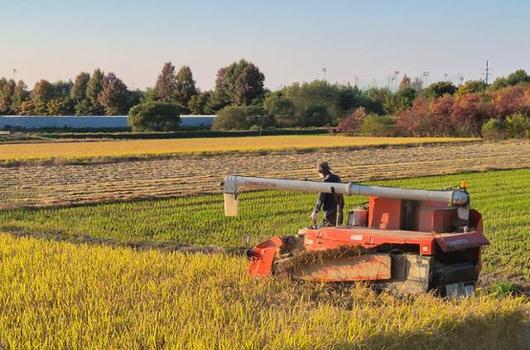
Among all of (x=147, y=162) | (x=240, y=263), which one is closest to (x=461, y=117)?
(x=147, y=162)

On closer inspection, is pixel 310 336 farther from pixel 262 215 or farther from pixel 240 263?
pixel 262 215

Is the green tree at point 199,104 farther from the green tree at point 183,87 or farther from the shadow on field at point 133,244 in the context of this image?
the shadow on field at point 133,244

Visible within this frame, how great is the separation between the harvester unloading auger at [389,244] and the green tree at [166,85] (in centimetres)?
9978

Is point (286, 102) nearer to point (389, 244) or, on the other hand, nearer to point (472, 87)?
point (472, 87)

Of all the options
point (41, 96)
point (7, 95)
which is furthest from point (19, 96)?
point (41, 96)

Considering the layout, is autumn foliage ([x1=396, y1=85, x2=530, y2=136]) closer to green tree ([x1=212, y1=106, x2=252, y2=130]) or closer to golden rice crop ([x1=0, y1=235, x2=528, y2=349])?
green tree ([x1=212, y1=106, x2=252, y2=130])

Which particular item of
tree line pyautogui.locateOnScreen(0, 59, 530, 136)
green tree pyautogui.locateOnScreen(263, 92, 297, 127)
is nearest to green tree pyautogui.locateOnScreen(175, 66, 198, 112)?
tree line pyautogui.locateOnScreen(0, 59, 530, 136)

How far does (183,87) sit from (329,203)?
99619 millimetres

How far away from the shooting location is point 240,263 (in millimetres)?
9141

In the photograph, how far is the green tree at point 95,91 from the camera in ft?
349

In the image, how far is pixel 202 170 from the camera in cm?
3194

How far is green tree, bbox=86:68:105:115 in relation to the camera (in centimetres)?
10644

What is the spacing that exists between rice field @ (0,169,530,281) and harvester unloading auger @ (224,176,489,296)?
349cm

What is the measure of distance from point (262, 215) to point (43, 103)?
3600 inches
